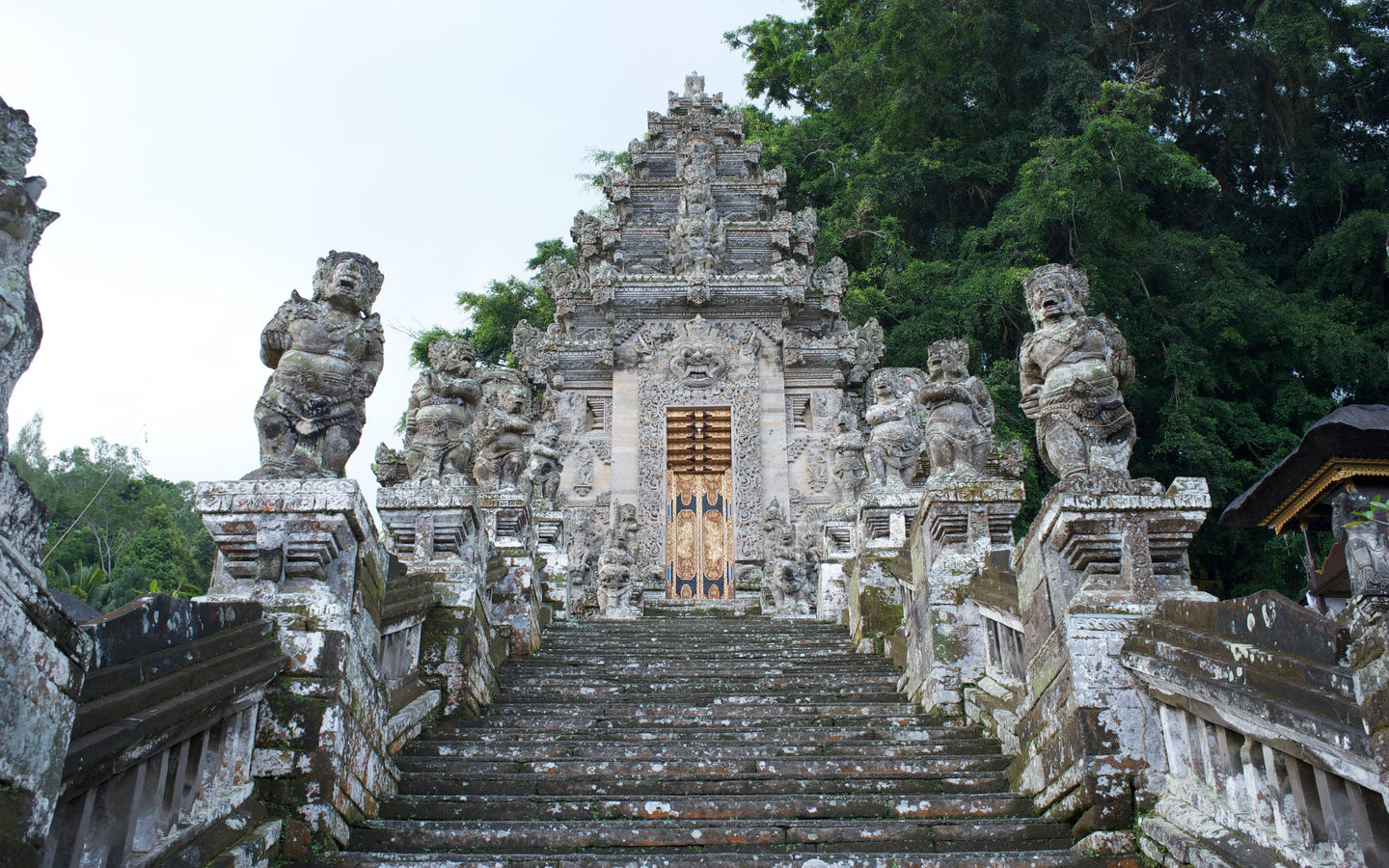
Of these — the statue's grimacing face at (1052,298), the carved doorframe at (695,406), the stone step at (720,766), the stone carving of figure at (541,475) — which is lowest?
the stone step at (720,766)

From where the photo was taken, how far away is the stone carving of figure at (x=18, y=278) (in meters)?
2.57

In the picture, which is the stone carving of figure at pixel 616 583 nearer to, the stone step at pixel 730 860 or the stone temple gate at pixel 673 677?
the stone temple gate at pixel 673 677

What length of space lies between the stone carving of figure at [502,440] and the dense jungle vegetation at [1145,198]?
11522mm

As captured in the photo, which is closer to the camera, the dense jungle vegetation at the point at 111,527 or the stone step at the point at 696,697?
the stone step at the point at 696,697

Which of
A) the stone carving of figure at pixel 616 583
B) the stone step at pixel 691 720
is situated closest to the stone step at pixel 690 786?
the stone step at pixel 691 720

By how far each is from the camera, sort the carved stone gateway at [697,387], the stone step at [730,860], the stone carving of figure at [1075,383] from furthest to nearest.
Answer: the carved stone gateway at [697,387], the stone carving of figure at [1075,383], the stone step at [730,860]

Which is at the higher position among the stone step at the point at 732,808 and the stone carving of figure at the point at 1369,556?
the stone carving of figure at the point at 1369,556

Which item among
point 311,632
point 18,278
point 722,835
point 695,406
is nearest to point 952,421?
point 722,835

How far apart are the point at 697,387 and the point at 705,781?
13.6m

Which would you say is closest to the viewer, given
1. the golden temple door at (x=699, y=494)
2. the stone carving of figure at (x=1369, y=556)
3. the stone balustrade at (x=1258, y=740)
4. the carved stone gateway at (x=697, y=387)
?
the stone balustrade at (x=1258, y=740)

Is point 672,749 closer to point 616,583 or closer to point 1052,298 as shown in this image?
point 1052,298

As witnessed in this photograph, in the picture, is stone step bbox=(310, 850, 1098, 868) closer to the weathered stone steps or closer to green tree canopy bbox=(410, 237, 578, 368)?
the weathered stone steps

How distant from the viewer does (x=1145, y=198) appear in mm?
20906

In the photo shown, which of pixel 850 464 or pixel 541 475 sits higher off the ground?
pixel 850 464
